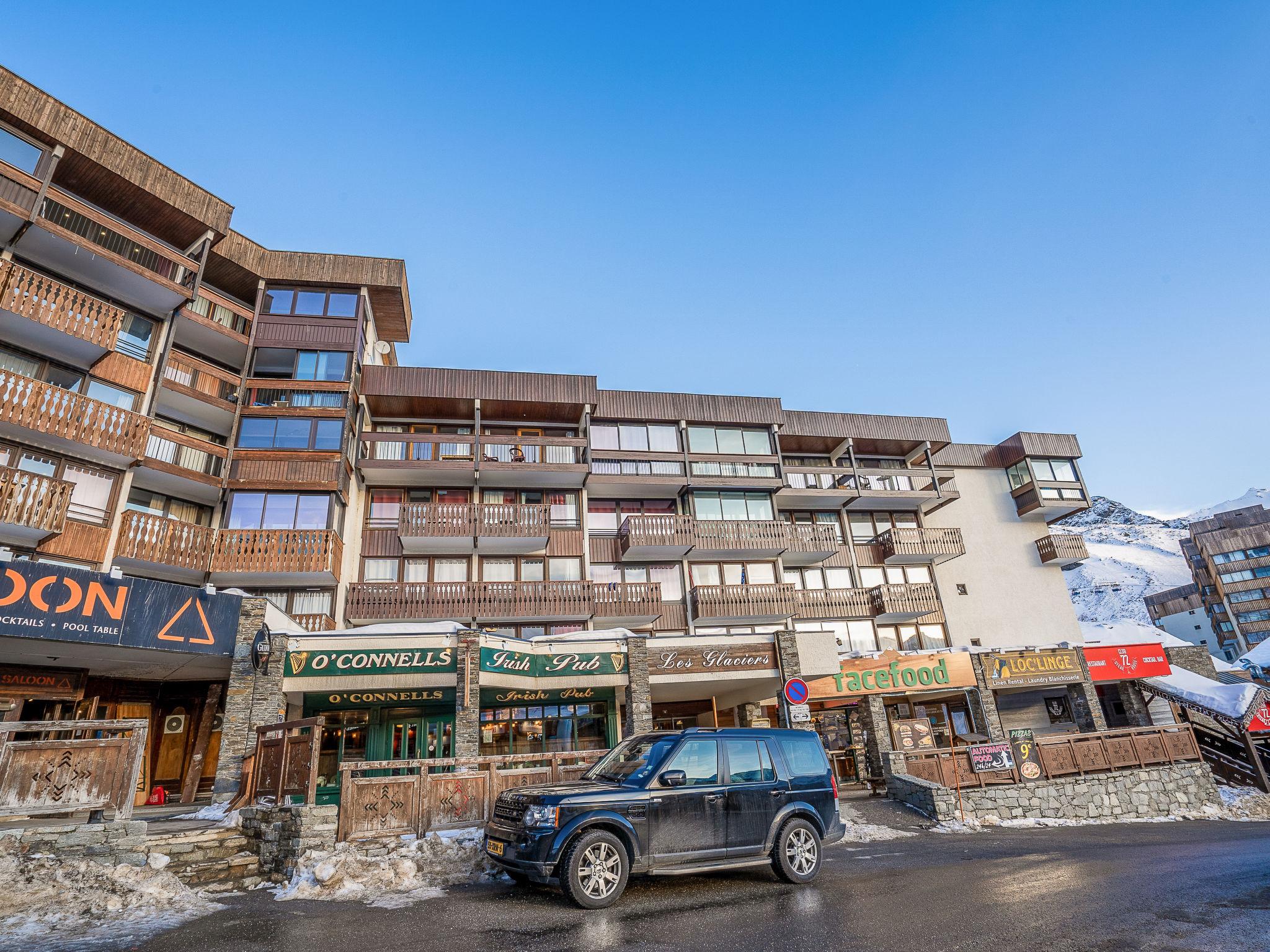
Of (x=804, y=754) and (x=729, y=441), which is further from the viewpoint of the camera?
(x=729, y=441)

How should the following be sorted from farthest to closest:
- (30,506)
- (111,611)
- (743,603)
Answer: (743,603) → (30,506) → (111,611)

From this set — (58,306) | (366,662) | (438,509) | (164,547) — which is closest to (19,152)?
(58,306)

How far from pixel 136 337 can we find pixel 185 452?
160 inches

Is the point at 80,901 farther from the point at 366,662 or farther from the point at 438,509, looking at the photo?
the point at 438,509

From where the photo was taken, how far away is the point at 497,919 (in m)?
7.44

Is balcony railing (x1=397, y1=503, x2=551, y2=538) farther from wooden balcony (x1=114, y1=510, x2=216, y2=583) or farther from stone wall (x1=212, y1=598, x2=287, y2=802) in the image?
stone wall (x1=212, y1=598, x2=287, y2=802)

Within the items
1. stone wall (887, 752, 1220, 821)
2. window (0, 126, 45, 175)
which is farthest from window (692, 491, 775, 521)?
window (0, 126, 45, 175)

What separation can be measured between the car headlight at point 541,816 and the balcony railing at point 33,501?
16.4m

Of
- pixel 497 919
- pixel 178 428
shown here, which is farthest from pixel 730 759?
pixel 178 428

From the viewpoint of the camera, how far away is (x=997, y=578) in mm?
33125

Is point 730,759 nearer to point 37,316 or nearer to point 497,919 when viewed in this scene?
point 497,919

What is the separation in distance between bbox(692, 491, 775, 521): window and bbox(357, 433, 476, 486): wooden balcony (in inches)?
394

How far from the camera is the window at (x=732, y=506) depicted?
29.2m

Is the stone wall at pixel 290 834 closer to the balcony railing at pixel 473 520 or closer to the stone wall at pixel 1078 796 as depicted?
the stone wall at pixel 1078 796
